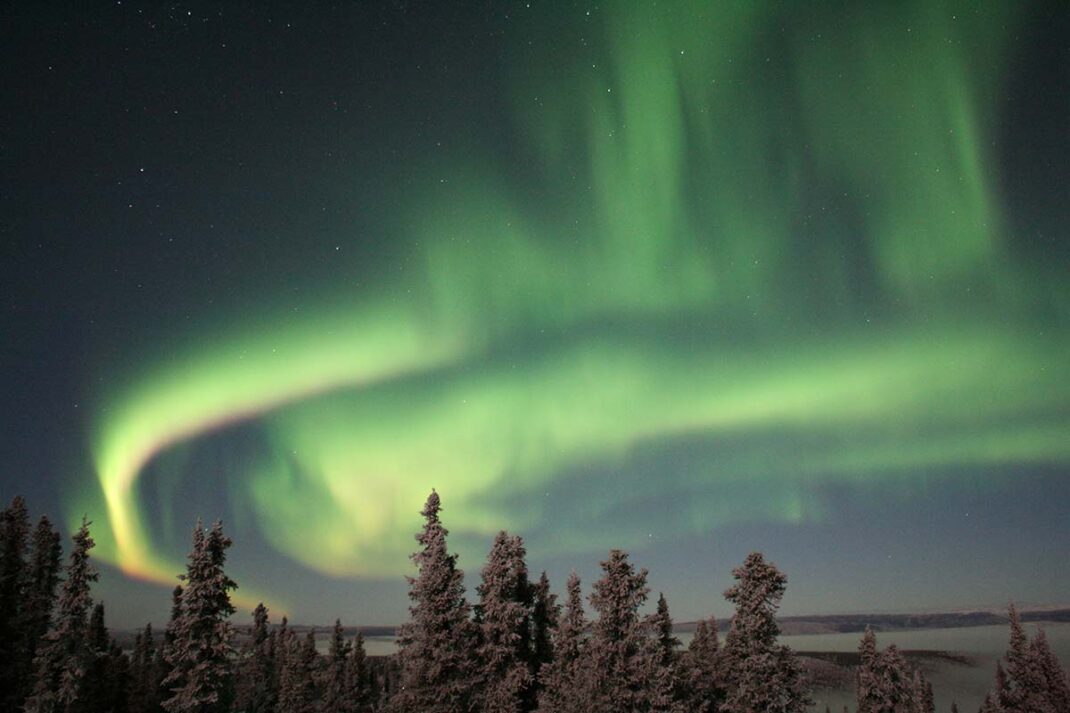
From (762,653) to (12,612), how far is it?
51.5m

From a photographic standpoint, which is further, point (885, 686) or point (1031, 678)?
point (1031, 678)

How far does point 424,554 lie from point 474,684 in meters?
7.33

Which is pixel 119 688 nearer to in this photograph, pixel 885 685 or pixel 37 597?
pixel 37 597

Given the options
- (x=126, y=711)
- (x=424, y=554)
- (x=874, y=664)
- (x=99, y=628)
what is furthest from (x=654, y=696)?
(x=99, y=628)

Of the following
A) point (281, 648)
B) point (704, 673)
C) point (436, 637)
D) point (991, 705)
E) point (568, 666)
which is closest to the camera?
point (436, 637)

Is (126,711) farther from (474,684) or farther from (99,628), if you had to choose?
(474,684)

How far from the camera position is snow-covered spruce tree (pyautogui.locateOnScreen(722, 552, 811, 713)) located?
37281 millimetres

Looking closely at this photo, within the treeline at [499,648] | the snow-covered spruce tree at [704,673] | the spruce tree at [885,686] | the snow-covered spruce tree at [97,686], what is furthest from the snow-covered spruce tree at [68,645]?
the spruce tree at [885,686]

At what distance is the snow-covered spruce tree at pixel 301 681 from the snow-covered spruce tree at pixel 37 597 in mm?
25065

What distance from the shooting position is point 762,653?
3766 cm

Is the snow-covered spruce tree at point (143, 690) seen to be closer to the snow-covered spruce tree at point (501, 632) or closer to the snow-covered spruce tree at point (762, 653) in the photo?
the snow-covered spruce tree at point (501, 632)

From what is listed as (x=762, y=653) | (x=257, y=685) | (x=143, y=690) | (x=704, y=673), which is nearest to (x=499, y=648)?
(x=762, y=653)

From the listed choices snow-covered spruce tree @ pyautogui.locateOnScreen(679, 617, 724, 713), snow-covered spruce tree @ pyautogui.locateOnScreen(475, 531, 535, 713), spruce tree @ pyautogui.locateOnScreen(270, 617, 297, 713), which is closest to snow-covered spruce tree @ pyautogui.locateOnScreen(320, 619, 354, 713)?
spruce tree @ pyautogui.locateOnScreen(270, 617, 297, 713)

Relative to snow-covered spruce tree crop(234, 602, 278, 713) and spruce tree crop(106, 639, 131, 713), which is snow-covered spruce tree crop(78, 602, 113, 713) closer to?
spruce tree crop(106, 639, 131, 713)
